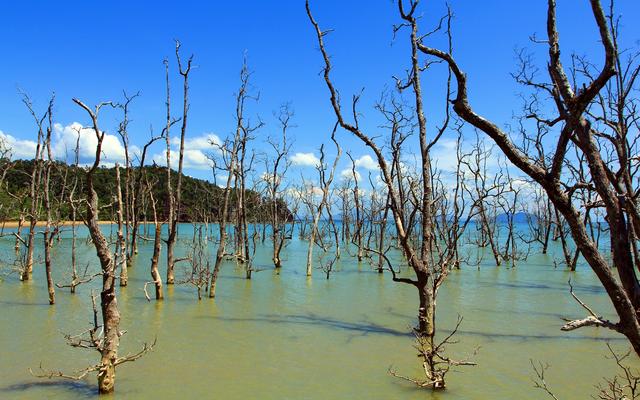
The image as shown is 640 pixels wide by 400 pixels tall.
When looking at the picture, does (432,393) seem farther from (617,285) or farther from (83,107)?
(83,107)

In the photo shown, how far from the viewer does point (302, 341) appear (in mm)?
10203

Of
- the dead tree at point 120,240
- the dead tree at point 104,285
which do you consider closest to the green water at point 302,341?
the dead tree at point 104,285

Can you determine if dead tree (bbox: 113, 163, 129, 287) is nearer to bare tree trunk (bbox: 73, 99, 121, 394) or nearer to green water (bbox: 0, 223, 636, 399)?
bare tree trunk (bbox: 73, 99, 121, 394)

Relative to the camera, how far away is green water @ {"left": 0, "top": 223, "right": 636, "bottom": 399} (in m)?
7.47

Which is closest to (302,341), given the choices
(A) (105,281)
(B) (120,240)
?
(B) (120,240)

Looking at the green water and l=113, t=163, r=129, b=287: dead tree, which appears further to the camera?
the green water

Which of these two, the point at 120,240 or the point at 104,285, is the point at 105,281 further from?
the point at 120,240

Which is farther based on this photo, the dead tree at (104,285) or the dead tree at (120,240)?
the dead tree at (120,240)

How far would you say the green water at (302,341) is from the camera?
24.5ft

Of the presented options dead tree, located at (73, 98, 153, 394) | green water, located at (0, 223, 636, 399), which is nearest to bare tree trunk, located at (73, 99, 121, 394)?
dead tree, located at (73, 98, 153, 394)

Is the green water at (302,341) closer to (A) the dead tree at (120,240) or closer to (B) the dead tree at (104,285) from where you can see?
(B) the dead tree at (104,285)

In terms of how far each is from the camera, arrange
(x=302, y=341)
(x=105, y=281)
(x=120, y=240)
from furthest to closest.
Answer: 1. (x=302, y=341)
2. (x=120, y=240)
3. (x=105, y=281)

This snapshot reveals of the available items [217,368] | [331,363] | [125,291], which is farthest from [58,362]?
[125,291]

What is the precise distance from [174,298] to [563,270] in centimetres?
1866
